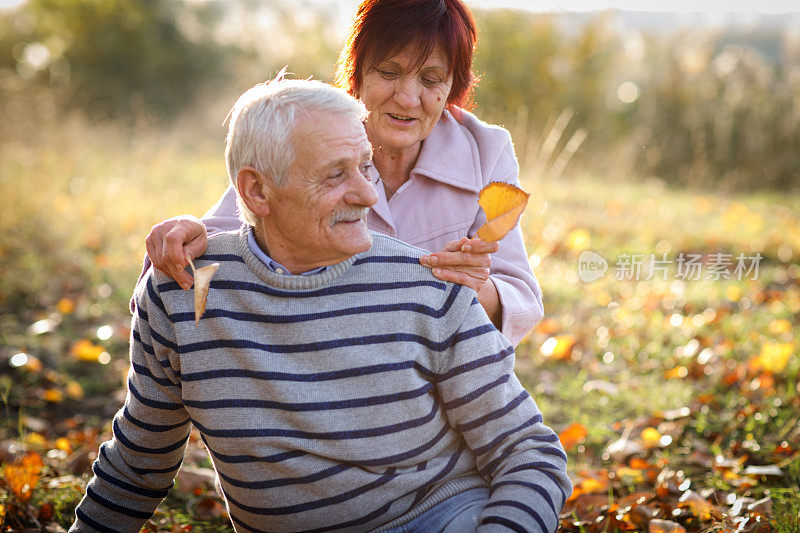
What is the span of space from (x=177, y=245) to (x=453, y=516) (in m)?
0.89

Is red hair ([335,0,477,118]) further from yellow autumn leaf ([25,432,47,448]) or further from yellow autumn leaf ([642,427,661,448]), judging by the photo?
yellow autumn leaf ([25,432,47,448])

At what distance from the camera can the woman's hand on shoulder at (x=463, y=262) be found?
161 centimetres

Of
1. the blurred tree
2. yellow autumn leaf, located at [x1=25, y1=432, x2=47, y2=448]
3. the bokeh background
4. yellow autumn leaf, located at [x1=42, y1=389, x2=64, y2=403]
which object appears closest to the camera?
the bokeh background

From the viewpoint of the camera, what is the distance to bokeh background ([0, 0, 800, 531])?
2570 mm

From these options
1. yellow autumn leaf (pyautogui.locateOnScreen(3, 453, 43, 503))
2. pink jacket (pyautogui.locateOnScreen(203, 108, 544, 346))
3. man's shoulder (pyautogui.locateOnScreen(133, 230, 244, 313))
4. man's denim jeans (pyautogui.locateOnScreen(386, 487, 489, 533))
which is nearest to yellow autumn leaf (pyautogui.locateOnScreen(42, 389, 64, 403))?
yellow autumn leaf (pyautogui.locateOnScreen(3, 453, 43, 503))

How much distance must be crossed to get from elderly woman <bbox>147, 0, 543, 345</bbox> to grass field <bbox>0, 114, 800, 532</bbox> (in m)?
0.83

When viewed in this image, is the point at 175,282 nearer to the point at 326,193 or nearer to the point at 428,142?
the point at 326,193

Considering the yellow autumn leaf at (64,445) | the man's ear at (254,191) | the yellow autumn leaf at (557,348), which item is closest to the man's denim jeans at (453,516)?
the man's ear at (254,191)

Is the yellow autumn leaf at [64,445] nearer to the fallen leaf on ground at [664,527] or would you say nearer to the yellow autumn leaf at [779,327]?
the fallen leaf on ground at [664,527]

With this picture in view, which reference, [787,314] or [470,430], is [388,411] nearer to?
[470,430]

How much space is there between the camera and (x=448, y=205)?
7.04 ft

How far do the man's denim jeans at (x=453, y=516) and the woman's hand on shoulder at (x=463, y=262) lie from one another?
Result: 19.3 inches

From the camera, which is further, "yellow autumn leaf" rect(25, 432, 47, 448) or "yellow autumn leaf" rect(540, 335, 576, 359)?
"yellow autumn leaf" rect(540, 335, 576, 359)

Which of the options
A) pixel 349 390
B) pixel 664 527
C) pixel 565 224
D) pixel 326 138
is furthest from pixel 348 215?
pixel 565 224
